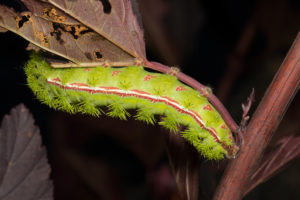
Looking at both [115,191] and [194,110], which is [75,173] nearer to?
[115,191]

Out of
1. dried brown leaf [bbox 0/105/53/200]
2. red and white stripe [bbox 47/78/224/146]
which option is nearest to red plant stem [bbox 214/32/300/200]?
red and white stripe [bbox 47/78/224/146]

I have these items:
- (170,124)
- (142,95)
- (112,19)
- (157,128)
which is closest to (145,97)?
(142,95)

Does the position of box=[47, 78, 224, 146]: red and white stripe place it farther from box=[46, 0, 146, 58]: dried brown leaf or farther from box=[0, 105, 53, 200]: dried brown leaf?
box=[0, 105, 53, 200]: dried brown leaf

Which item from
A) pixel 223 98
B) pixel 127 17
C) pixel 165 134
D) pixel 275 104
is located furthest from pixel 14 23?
pixel 223 98

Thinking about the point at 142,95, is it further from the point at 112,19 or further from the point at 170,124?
the point at 112,19

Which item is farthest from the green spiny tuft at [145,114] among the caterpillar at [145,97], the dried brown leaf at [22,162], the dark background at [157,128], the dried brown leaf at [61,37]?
the dark background at [157,128]

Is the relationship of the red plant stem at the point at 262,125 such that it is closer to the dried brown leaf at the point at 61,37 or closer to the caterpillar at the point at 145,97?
the caterpillar at the point at 145,97
